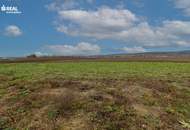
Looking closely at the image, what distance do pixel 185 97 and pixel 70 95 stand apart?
6326 mm

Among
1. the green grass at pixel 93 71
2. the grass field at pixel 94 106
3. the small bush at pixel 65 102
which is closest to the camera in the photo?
the grass field at pixel 94 106

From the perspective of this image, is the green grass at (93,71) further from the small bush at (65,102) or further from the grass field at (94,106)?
the small bush at (65,102)

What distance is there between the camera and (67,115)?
11.1 m

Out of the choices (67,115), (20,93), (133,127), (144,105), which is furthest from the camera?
(20,93)

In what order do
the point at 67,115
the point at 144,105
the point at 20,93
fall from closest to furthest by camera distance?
the point at 67,115
the point at 144,105
the point at 20,93

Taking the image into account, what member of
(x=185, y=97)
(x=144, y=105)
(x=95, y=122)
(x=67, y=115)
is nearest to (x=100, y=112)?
(x=95, y=122)

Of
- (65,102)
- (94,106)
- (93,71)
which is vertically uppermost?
(93,71)

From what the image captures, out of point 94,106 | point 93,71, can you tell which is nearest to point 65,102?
point 94,106

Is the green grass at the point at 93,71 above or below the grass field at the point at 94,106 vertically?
above

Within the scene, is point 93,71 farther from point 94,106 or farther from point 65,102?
point 94,106

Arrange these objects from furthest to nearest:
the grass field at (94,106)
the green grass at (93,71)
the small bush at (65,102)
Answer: the green grass at (93,71) → the small bush at (65,102) → the grass field at (94,106)

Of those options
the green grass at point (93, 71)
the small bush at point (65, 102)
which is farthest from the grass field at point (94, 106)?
the green grass at point (93, 71)

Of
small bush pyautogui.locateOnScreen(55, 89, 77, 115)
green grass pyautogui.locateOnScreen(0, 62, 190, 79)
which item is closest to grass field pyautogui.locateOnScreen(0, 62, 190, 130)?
small bush pyautogui.locateOnScreen(55, 89, 77, 115)

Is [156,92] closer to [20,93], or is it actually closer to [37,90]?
[37,90]
